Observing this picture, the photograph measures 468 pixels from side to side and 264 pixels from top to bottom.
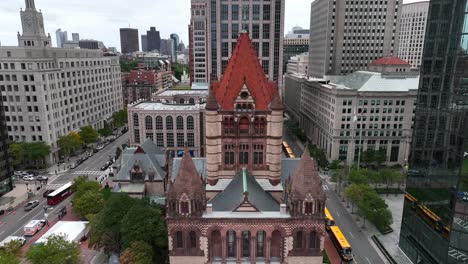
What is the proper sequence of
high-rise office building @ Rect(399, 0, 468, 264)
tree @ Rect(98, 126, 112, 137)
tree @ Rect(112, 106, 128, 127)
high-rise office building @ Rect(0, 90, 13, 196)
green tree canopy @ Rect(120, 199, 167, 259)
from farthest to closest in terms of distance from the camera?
tree @ Rect(112, 106, 128, 127)
tree @ Rect(98, 126, 112, 137)
high-rise office building @ Rect(0, 90, 13, 196)
green tree canopy @ Rect(120, 199, 167, 259)
high-rise office building @ Rect(399, 0, 468, 264)

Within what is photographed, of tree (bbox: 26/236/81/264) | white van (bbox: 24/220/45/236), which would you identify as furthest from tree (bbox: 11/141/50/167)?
tree (bbox: 26/236/81/264)

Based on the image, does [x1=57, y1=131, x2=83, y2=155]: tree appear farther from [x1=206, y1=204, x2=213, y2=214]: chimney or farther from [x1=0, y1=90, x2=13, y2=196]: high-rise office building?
[x1=206, y1=204, x2=213, y2=214]: chimney

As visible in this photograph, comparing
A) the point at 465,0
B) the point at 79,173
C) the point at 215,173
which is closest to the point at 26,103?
the point at 79,173

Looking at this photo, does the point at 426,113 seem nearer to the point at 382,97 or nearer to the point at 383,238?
the point at 383,238

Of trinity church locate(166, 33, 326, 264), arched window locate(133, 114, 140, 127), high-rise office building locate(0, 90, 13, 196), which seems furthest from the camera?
arched window locate(133, 114, 140, 127)

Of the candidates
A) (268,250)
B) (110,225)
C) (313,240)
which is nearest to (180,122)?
(110,225)

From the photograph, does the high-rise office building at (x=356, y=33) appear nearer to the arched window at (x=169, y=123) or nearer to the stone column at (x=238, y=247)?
the arched window at (x=169, y=123)

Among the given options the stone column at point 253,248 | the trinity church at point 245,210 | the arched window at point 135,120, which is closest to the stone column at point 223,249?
the trinity church at point 245,210

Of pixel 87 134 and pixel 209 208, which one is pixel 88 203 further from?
pixel 87 134
